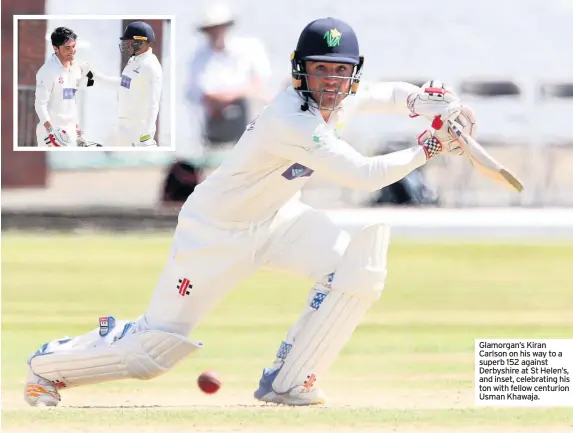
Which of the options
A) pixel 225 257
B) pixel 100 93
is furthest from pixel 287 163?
pixel 100 93

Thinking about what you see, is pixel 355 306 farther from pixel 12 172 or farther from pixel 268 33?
pixel 12 172

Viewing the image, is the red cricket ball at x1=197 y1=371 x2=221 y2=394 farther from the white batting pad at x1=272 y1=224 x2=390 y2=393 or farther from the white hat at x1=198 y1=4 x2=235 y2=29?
the white hat at x1=198 y1=4 x2=235 y2=29

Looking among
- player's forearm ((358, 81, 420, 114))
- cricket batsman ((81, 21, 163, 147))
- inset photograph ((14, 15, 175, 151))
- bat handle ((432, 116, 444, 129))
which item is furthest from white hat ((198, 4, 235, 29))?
bat handle ((432, 116, 444, 129))

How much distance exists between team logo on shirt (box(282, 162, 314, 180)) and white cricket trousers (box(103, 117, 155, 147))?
80.5 inches

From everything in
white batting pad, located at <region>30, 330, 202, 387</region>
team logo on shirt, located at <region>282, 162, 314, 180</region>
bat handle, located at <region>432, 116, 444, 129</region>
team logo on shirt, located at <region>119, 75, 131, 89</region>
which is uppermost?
bat handle, located at <region>432, 116, 444, 129</region>

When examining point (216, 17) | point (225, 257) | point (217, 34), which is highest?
point (216, 17)

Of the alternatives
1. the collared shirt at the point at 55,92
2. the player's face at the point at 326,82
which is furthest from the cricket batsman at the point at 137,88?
the player's face at the point at 326,82

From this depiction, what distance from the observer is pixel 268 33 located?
13922mm

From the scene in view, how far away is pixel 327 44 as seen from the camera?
6.36 m

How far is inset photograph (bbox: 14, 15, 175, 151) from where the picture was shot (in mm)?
8227

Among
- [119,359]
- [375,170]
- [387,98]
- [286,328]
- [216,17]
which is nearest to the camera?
[375,170]

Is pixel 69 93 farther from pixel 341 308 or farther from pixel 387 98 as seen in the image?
pixel 341 308

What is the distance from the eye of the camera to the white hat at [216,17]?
13.3 m
